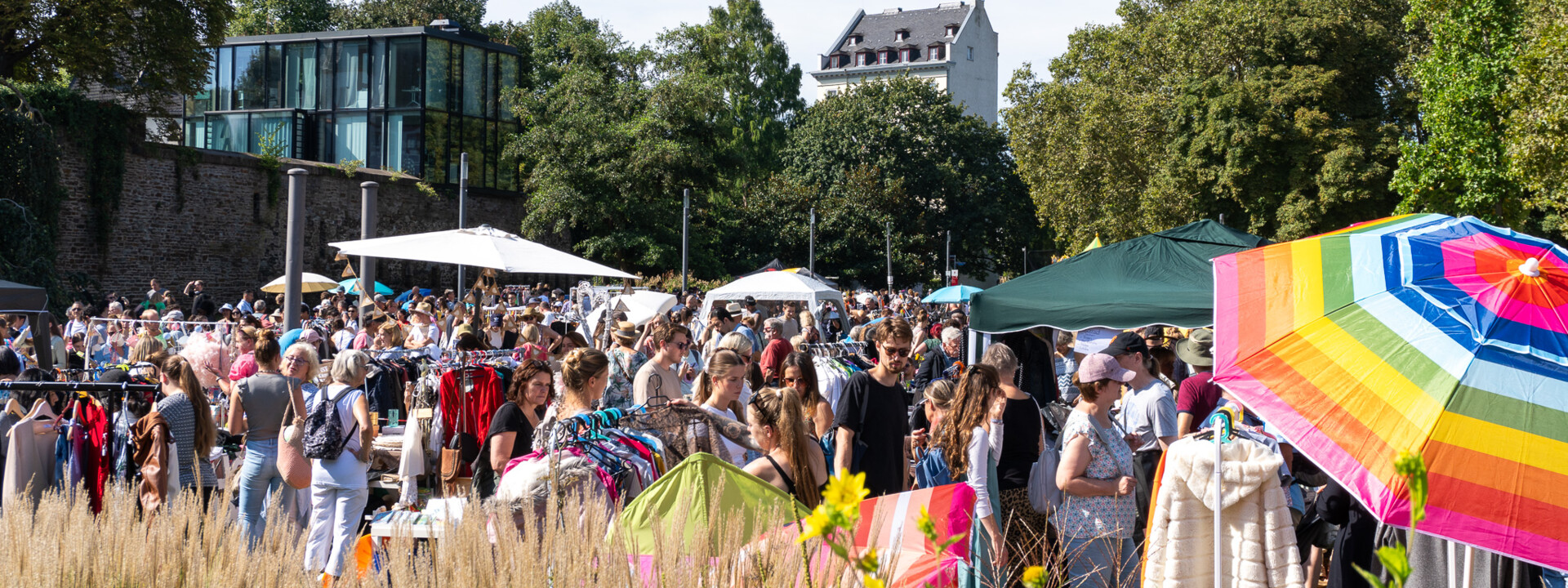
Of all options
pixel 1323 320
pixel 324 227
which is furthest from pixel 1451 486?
pixel 324 227

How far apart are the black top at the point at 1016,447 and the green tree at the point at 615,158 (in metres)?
27.8

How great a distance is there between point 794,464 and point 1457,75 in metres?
23.1

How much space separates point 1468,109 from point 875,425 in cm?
2224

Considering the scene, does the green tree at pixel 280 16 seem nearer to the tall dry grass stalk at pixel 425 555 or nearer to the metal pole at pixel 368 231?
the metal pole at pixel 368 231

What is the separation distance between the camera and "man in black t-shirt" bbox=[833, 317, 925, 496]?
5148mm

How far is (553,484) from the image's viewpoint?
7.86 feet

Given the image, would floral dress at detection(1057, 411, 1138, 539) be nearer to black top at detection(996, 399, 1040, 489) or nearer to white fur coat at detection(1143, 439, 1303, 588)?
black top at detection(996, 399, 1040, 489)

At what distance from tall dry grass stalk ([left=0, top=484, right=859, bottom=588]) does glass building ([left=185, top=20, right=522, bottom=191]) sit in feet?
96.3

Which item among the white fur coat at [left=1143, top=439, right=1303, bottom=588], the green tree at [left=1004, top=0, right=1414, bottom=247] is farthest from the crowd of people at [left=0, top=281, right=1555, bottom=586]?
the green tree at [left=1004, top=0, right=1414, bottom=247]

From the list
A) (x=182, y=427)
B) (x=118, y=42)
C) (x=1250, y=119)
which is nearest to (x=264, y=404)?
(x=182, y=427)

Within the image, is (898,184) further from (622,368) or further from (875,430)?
(875,430)

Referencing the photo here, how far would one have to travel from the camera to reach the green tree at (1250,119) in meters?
28.2

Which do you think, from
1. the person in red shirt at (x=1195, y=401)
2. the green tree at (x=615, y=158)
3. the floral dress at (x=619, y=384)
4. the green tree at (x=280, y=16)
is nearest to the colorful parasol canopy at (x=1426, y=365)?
the person in red shirt at (x=1195, y=401)

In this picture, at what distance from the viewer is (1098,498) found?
15.3 ft
